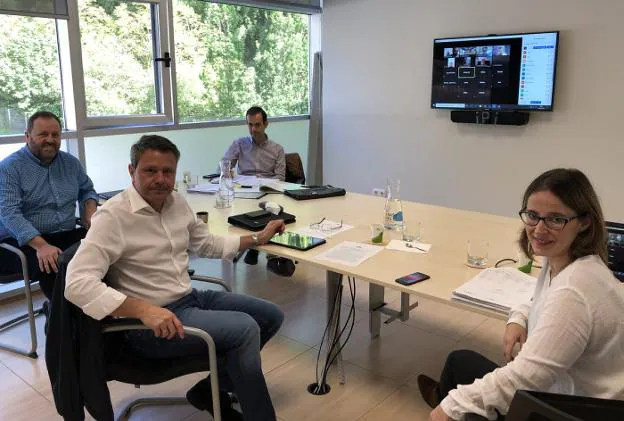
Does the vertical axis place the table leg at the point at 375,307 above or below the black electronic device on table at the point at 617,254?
below

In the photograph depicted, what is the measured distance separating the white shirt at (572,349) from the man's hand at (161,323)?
2.93 ft

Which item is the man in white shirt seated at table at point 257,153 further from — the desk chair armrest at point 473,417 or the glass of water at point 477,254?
the desk chair armrest at point 473,417

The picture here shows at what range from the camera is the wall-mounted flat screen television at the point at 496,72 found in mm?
4145

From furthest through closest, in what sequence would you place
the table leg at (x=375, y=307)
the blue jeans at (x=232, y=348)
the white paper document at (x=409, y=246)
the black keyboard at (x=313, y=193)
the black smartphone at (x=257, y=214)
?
the black keyboard at (x=313, y=193) < the table leg at (x=375, y=307) < the black smartphone at (x=257, y=214) < the white paper document at (x=409, y=246) < the blue jeans at (x=232, y=348)

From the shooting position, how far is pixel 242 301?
2.19 metres

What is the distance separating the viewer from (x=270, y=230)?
2441 mm

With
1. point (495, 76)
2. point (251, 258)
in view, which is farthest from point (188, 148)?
point (495, 76)

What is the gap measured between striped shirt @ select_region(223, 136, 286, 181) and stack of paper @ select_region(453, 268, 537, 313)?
9.04 ft

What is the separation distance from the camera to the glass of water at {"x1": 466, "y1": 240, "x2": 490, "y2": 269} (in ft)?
6.84

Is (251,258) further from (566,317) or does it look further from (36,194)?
(566,317)

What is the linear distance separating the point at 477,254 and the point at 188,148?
3.31m

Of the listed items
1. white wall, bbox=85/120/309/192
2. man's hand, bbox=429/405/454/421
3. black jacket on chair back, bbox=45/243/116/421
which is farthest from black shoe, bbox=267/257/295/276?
man's hand, bbox=429/405/454/421

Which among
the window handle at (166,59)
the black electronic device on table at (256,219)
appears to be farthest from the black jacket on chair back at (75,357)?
the window handle at (166,59)

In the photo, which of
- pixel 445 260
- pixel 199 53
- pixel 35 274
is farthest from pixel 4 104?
pixel 445 260
